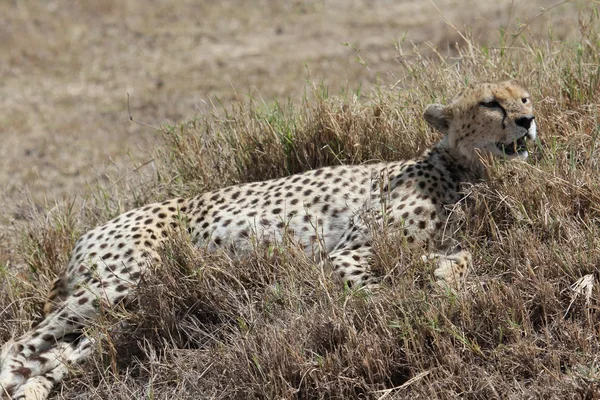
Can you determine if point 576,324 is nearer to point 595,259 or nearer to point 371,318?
point 595,259

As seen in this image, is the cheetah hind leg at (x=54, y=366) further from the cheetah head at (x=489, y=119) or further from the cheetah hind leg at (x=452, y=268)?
the cheetah head at (x=489, y=119)

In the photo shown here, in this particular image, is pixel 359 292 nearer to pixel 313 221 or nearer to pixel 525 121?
pixel 313 221

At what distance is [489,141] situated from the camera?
398cm

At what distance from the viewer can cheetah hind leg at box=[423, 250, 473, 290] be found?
344 centimetres

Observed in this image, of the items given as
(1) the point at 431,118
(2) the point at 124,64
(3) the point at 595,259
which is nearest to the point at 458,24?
(2) the point at 124,64

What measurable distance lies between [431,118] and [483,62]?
0.72 metres

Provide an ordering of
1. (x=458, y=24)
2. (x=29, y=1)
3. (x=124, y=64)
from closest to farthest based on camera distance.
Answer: (x=458, y=24)
(x=124, y=64)
(x=29, y=1)

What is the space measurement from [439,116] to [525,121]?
427 millimetres

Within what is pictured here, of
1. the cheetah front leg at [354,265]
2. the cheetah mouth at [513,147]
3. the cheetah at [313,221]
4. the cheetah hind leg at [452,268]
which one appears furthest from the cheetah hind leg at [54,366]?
the cheetah mouth at [513,147]

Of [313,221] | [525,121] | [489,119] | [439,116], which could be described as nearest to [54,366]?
[313,221]

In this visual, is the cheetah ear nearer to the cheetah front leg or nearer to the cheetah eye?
the cheetah eye

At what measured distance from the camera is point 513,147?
394cm

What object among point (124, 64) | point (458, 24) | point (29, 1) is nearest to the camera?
point (458, 24)

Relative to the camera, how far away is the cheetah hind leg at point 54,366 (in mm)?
3801
